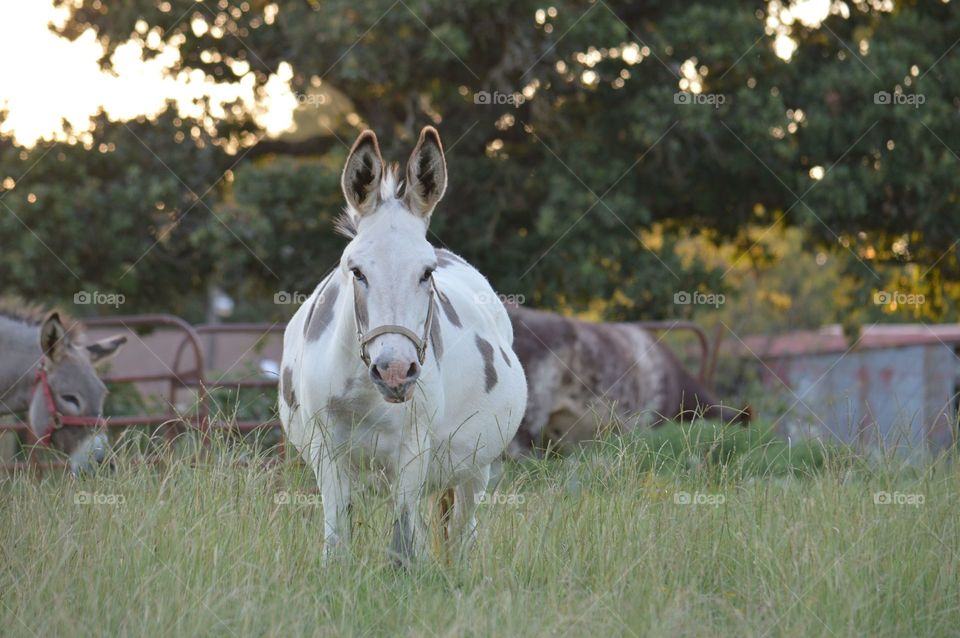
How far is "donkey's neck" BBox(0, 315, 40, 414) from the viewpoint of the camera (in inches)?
344

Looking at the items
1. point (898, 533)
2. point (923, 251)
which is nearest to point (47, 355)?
point (898, 533)

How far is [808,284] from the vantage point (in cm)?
3038

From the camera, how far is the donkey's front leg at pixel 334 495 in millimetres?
4779

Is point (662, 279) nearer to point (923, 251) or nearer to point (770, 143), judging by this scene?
point (770, 143)

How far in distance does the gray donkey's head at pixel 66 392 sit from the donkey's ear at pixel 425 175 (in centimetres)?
436

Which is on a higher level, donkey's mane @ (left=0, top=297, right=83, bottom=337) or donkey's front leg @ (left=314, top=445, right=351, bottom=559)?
donkey's mane @ (left=0, top=297, right=83, bottom=337)

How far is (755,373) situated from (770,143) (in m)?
6.11

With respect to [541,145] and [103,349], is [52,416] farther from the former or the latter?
[541,145]
